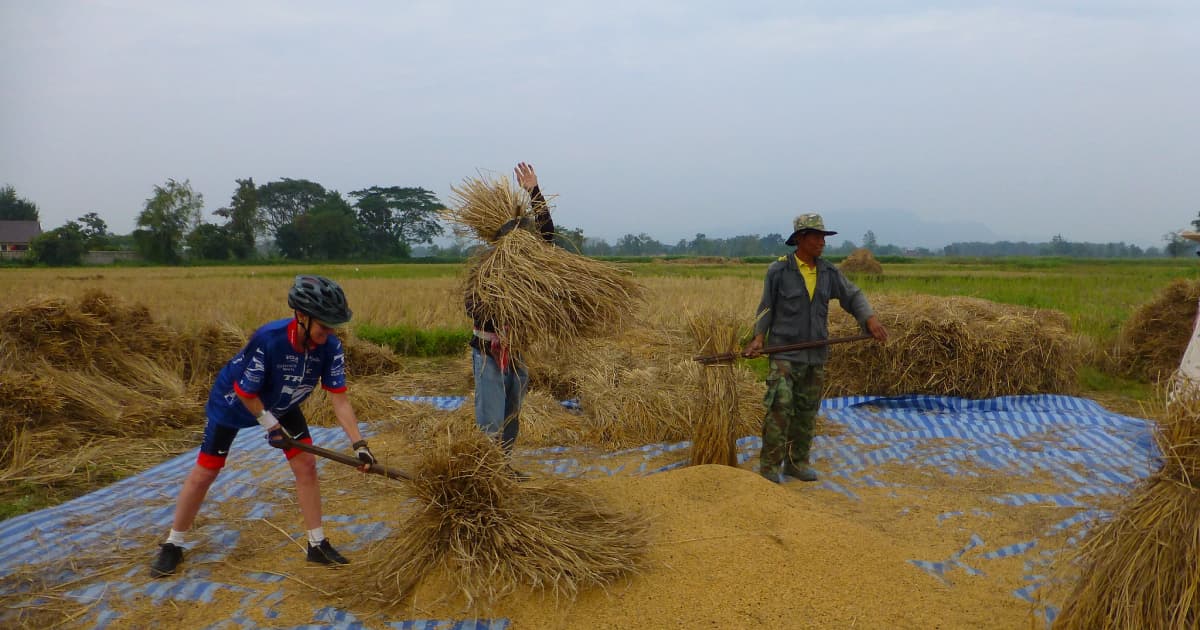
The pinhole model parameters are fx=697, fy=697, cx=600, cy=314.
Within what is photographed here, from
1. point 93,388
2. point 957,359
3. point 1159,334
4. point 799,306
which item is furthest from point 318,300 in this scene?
point 1159,334

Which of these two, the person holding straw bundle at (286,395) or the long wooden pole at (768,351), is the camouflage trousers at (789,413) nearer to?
the long wooden pole at (768,351)

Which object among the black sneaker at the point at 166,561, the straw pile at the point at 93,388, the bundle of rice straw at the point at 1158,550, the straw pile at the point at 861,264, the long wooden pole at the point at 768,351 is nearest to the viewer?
the bundle of rice straw at the point at 1158,550

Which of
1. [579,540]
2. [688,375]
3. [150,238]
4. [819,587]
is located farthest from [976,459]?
[150,238]

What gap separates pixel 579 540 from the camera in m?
2.77

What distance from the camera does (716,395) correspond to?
4055 millimetres

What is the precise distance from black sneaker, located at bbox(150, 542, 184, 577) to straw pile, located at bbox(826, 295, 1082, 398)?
525 centimetres

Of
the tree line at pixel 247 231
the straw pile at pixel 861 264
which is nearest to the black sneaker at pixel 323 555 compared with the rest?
the straw pile at pixel 861 264

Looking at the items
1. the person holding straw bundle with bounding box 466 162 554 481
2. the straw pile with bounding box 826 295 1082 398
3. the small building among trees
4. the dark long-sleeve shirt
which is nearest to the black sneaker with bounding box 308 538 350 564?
the person holding straw bundle with bounding box 466 162 554 481

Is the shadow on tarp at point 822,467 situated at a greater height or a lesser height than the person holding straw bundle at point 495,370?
lesser

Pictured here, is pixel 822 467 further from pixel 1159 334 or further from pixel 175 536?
pixel 1159 334

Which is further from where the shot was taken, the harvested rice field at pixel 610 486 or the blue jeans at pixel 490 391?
the blue jeans at pixel 490 391

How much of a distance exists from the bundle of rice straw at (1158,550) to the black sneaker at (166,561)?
336 centimetres

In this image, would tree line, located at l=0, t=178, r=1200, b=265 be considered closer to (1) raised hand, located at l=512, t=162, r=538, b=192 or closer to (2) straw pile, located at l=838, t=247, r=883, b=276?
(2) straw pile, located at l=838, t=247, r=883, b=276

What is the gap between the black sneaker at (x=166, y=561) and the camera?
115 inches
